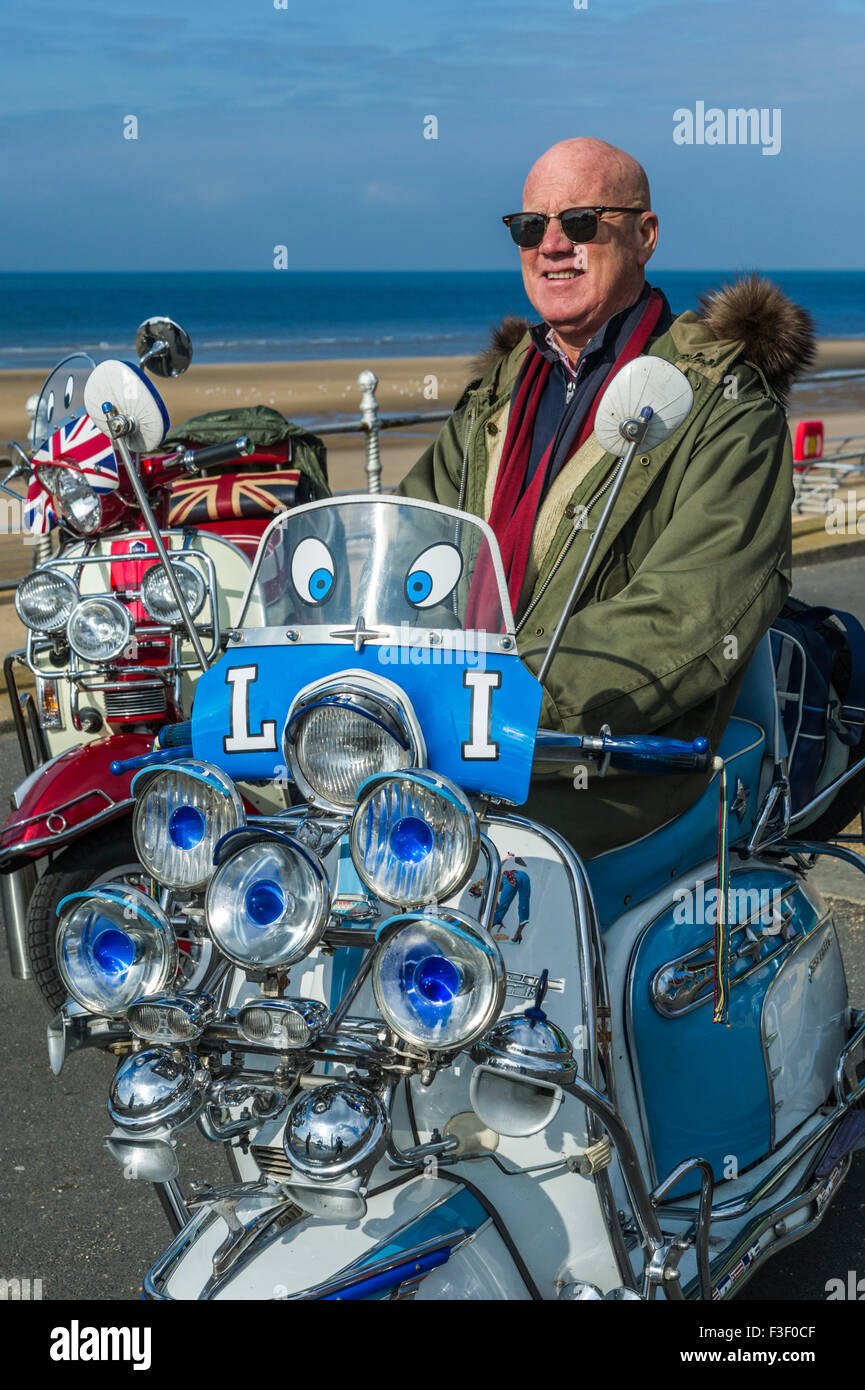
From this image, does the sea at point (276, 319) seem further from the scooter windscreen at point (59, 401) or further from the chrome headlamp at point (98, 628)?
the chrome headlamp at point (98, 628)

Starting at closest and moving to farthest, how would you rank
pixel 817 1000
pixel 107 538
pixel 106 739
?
pixel 817 1000 → pixel 106 739 → pixel 107 538

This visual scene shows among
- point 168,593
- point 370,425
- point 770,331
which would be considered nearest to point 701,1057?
point 770,331

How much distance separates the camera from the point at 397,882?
1.79 meters

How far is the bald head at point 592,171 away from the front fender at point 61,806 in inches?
67.6

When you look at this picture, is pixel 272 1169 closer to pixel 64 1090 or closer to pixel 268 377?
pixel 64 1090

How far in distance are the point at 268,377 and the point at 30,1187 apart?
117 ft

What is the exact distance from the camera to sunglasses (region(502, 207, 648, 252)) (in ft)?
9.28

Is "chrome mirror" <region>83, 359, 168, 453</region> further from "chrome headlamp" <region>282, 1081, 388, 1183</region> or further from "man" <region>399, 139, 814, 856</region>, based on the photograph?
"chrome headlamp" <region>282, 1081, 388, 1183</region>

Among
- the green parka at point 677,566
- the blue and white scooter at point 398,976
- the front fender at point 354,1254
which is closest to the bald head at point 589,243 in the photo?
the green parka at point 677,566

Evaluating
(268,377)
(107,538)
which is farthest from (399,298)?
(107,538)

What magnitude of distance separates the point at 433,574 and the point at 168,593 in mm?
2012

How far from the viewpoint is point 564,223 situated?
285 centimetres

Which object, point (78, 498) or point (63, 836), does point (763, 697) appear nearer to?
point (63, 836)

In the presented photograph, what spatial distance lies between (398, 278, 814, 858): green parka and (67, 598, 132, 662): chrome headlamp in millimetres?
1200
